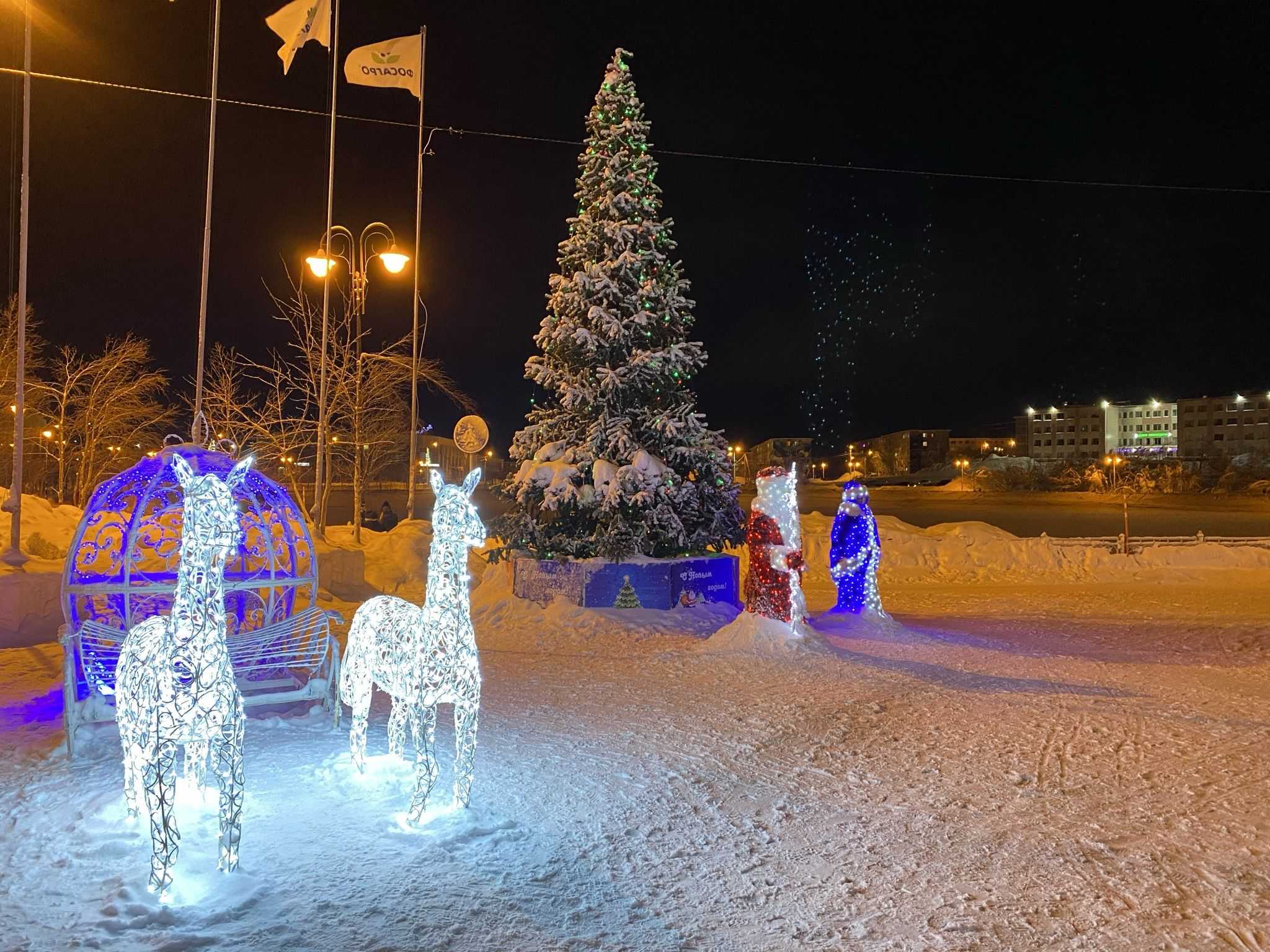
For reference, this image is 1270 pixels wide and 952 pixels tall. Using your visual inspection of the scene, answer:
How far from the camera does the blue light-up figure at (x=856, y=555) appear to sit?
492 inches

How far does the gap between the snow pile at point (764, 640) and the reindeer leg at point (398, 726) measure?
4874mm

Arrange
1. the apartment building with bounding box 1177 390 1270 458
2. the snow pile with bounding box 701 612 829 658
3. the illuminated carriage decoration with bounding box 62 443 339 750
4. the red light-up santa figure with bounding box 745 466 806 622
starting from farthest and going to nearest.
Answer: the apartment building with bounding box 1177 390 1270 458 < the red light-up santa figure with bounding box 745 466 806 622 < the snow pile with bounding box 701 612 829 658 < the illuminated carriage decoration with bounding box 62 443 339 750

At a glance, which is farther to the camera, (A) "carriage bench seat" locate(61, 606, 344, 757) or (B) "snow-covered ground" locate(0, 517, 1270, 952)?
(A) "carriage bench seat" locate(61, 606, 344, 757)

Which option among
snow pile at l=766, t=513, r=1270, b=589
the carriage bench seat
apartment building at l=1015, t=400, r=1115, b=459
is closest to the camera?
the carriage bench seat

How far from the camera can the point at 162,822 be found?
436 centimetres

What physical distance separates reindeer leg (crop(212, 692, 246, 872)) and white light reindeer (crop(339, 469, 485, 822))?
97 cm

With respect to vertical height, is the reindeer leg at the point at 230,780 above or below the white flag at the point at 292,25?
below

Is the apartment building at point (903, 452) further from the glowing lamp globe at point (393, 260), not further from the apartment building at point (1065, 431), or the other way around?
the glowing lamp globe at point (393, 260)

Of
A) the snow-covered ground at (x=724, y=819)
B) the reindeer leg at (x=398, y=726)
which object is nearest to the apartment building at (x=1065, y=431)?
the snow-covered ground at (x=724, y=819)

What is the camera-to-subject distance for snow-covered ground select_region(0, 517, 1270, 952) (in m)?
4.13

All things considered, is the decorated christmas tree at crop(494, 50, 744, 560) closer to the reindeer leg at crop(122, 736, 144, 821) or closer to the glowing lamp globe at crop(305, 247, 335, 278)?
the glowing lamp globe at crop(305, 247, 335, 278)

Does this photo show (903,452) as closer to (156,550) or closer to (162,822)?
(156,550)

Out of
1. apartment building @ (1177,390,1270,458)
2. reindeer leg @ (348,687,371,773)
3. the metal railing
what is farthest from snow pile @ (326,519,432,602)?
apartment building @ (1177,390,1270,458)

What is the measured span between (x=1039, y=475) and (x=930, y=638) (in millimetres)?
57742
